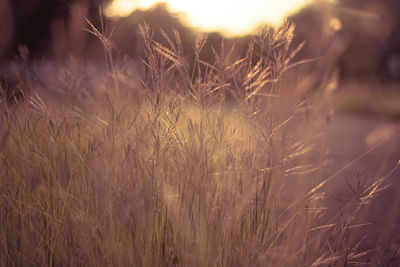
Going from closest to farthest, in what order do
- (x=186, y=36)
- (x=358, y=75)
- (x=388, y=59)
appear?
1. (x=186, y=36)
2. (x=358, y=75)
3. (x=388, y=59)

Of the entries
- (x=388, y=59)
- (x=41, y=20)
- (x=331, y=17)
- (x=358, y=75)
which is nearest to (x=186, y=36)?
(x=41, y=20)

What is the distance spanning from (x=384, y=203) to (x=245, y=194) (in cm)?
108

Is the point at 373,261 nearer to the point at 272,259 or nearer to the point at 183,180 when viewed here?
the point at 272,259

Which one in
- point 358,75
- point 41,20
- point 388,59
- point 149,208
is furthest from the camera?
point 388,59

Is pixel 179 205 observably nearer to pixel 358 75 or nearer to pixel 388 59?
pixel 358 75

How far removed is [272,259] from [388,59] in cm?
1498

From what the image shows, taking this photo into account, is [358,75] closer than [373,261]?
No

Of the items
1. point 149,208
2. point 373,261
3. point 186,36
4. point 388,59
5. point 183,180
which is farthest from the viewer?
Answer: point 388,59

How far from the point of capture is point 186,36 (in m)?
6.85

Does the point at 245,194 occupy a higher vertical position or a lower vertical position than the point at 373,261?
higher

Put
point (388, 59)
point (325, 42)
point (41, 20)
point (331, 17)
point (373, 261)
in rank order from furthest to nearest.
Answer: point (388, 59) < point (41, 20) < point (331, 17) < point (325, 42) < point (373, 261)

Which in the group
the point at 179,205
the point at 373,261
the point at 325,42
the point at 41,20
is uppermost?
the point at 41,20

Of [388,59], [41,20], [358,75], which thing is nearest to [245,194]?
[41,20]

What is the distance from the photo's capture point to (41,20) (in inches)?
201
